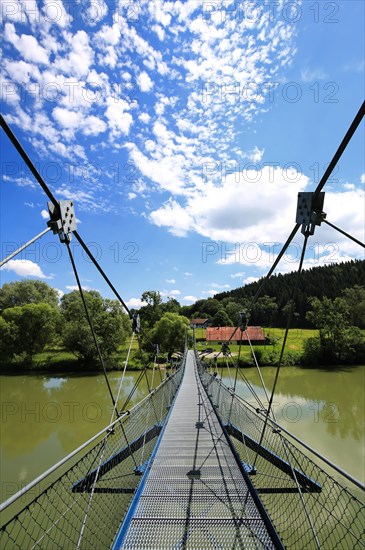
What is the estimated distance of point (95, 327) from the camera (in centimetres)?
1716

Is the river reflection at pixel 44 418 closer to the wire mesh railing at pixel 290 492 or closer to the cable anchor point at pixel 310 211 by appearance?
the wire mesh railing at pixel 290 492

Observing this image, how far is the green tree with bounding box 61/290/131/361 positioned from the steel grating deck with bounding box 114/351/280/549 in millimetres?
14103

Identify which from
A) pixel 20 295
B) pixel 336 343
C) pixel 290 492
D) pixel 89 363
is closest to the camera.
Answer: pixel 290 492

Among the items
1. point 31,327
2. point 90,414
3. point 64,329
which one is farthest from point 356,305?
point 31,327

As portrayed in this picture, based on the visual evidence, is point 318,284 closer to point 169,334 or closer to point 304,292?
point 304,292

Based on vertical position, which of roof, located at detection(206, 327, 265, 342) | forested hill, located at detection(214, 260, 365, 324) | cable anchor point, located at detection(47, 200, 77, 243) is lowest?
roof, located at detection(206, 327, 265, 342)

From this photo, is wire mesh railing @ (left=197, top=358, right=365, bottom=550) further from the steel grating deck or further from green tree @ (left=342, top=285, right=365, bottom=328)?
green tree @ (left=342, top=285, right=365, bottom=328)

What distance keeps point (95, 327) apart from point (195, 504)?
1619 centimetres

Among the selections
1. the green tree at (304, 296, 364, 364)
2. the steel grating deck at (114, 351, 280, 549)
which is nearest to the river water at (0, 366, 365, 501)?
the green tree at (304, 296, 364, 364)

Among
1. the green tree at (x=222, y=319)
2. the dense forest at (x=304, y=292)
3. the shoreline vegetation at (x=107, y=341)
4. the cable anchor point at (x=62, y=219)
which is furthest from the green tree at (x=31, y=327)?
the dense forest at (x=304, y=292)

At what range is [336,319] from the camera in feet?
61.1

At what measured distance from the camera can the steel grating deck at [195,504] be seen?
1529 mm

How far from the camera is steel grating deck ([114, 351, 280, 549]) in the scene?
60.2 inches

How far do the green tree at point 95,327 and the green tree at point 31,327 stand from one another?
114cm
